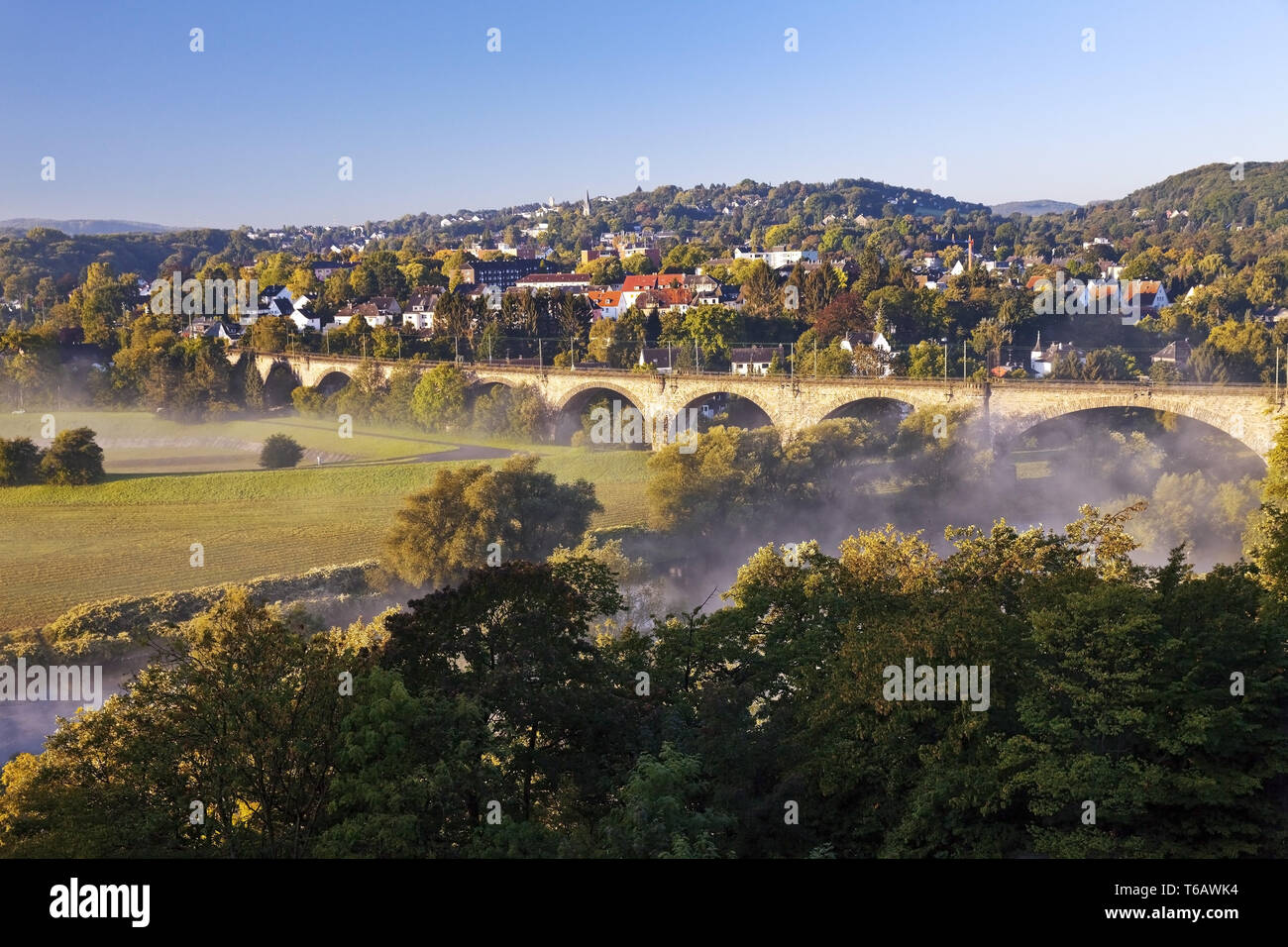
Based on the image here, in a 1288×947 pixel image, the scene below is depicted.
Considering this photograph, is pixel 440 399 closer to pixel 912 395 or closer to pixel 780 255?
pixel 912 395

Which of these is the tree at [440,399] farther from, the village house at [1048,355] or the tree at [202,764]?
the tree at [202,764]

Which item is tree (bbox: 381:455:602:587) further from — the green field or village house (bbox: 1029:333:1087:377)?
village house (bbox: 1029:333:1087:377)

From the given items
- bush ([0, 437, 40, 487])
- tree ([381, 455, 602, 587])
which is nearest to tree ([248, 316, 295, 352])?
bush ([0, 437, 40, 487])

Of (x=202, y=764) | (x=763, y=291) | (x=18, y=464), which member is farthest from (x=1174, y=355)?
(x=202, y=764)

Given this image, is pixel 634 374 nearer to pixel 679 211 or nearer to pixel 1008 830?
pixel 1008 830
